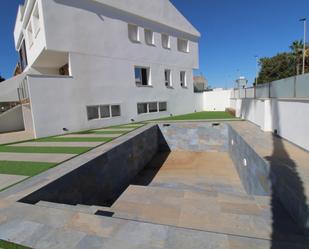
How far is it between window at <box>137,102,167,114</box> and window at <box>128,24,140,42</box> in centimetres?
658

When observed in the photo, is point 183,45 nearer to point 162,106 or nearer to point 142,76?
point 142,76

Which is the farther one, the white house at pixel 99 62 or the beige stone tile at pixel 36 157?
the white house at pixel 99 62

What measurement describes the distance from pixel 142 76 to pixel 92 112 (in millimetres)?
7277

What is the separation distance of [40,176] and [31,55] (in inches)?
649

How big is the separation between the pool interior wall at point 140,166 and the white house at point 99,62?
213 inches

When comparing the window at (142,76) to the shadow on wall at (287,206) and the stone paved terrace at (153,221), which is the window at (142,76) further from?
the shadow on wall at (287,206)

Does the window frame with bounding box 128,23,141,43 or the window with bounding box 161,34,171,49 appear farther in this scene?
the window with bounding box 161,34,171,49

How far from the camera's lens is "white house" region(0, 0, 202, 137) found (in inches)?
516

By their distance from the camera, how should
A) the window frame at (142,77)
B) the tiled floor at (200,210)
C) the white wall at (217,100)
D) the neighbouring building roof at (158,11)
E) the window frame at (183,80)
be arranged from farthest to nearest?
the white wall at (217,100) → the window frame at (183,80) → the window frame at (142,77) → the neighbouring building roof at (158,11) → the tiled floor at (200,210)

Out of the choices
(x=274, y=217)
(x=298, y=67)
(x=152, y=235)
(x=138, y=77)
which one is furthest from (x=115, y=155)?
(x=298, y=67)

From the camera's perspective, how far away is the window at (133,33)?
18422 mm

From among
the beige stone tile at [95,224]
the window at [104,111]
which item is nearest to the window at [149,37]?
the window at [104,111]

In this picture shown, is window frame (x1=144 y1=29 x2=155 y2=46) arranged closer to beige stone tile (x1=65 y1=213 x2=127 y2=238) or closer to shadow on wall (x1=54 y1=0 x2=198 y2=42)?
shadow on wall (x1=54 y1=0 x2=198 y2=42)

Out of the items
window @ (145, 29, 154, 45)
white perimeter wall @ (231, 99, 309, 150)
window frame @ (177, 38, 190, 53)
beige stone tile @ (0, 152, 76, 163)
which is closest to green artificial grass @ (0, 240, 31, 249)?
beige stone tile @ (0, 152, 76, 163)
